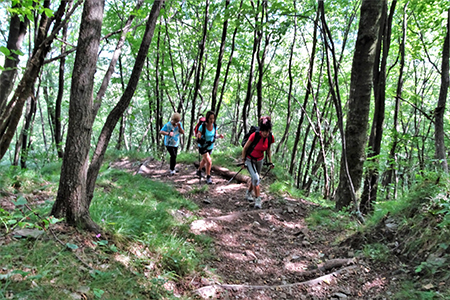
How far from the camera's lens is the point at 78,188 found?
3.00 metres

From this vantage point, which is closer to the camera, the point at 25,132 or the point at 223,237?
the point at 223,237

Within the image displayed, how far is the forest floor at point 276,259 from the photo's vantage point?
3334 millimetres

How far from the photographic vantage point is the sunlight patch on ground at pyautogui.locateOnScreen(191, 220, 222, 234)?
478 centimetres

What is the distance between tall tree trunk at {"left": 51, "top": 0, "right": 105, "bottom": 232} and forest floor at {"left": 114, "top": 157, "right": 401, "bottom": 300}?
1638 mm

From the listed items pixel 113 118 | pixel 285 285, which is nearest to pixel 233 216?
pixel 285 285

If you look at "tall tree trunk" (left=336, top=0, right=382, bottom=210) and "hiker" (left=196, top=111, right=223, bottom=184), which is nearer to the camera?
"tall tree trunk" (left=336, top=0, right=382, bottom=210)

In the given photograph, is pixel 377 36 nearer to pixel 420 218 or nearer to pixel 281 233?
pixel 420 218

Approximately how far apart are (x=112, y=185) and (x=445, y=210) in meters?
5.89

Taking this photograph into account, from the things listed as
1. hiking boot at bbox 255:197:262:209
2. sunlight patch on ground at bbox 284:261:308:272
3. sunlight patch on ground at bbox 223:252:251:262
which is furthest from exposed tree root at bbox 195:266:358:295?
hiking boot at bbox 255:197:262:209

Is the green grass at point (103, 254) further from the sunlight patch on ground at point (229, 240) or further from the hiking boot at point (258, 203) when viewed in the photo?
the hiking boot at point (258, 203)

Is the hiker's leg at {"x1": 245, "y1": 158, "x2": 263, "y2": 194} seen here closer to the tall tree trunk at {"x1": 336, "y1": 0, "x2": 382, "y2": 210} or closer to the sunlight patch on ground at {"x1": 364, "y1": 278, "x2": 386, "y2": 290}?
the tall tree trunk at {"x1": 336, "y1": 0, "x2": 382, "y2": 210}

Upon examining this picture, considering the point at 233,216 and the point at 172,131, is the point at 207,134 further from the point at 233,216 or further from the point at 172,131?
the point at 233,216

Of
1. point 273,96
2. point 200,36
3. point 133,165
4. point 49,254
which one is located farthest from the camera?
point 273,96

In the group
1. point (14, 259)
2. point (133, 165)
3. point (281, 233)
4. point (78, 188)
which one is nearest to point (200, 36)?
point (133, 165)
